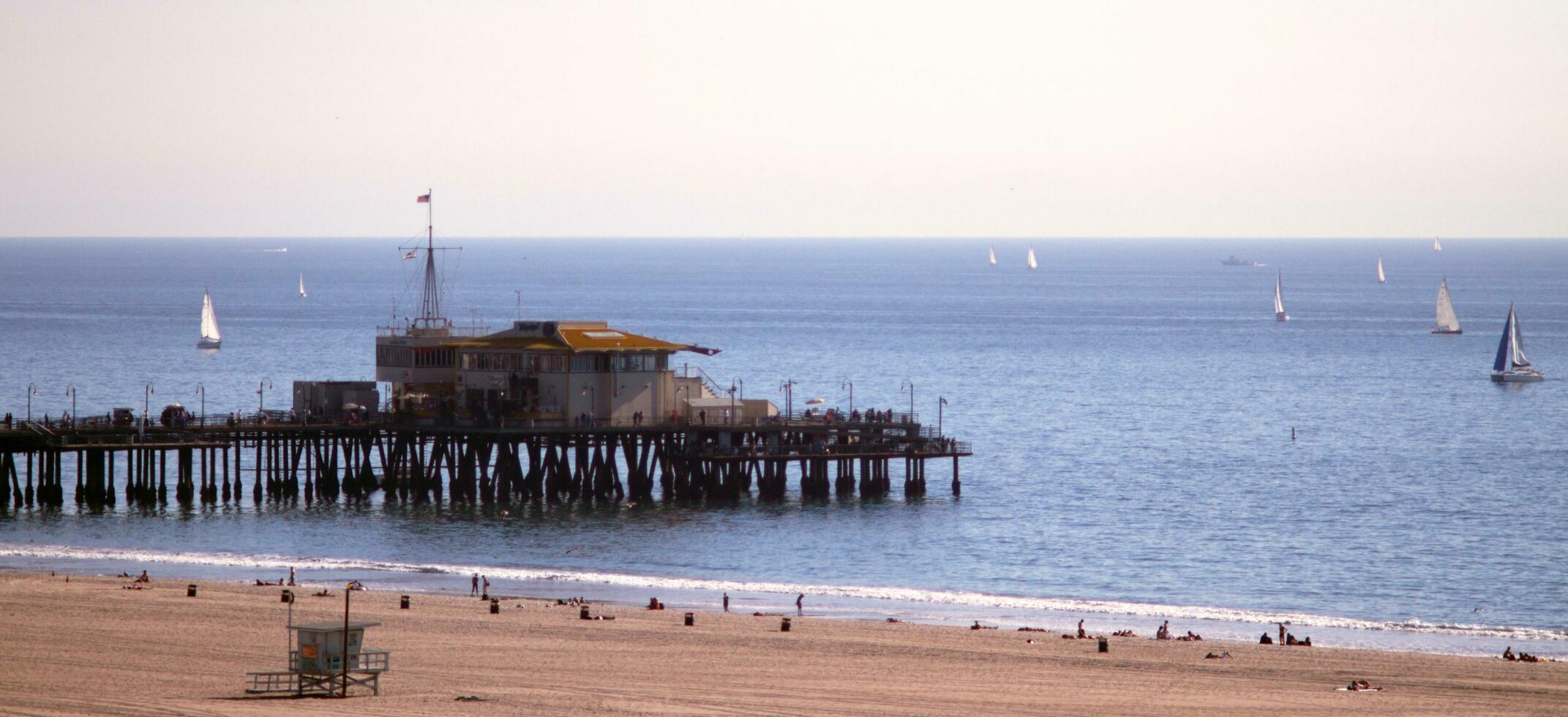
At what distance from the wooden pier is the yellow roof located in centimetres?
304

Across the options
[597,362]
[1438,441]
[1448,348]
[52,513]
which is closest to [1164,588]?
[597,362]

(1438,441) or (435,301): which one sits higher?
(435,301)

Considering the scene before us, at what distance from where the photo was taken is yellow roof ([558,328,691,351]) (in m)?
77.2

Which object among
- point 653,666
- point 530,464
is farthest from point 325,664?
point 530,464

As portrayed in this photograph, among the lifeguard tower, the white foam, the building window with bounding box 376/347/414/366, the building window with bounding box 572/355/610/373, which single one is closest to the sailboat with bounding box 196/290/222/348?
the building window with bounding box 376/347/414/366

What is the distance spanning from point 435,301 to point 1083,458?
3629cm

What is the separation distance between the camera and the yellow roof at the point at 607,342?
77188 mm

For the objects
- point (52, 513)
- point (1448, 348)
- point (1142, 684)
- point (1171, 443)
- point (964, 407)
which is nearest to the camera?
point (1142, 684)

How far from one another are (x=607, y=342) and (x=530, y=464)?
267 inches

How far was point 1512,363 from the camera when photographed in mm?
151500

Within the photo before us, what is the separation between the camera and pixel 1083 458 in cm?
10269

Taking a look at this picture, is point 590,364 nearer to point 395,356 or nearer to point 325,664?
point 395,356

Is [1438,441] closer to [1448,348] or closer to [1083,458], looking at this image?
[1083,458]

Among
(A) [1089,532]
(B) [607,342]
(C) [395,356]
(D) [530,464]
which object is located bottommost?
(A) [1089,532]
